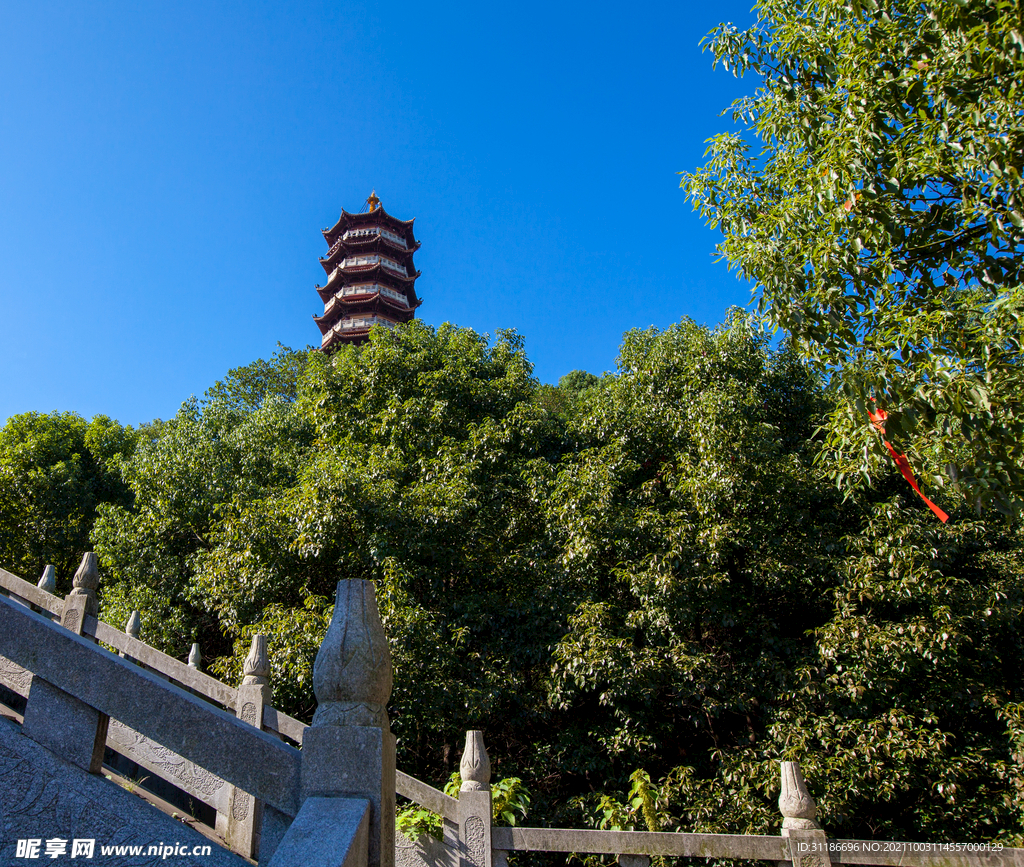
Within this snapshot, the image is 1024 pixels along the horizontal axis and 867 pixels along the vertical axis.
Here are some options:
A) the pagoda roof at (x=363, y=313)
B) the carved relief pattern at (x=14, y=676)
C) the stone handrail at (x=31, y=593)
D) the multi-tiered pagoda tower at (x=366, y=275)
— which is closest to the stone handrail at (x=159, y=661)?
the stone handrail at (x=31, y=593)

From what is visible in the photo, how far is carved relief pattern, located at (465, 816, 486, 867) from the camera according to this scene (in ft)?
18.9

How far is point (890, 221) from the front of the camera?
494 centimetres

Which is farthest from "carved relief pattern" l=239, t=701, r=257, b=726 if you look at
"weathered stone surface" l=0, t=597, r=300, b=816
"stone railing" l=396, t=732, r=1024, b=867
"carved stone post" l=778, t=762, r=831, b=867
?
"carved stone post" l=778, t=762, r=831, b=867

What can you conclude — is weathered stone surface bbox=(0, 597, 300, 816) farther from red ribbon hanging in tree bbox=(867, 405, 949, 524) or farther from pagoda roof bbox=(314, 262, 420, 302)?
pagoda roof bbox=(314, 262, 420, 302)

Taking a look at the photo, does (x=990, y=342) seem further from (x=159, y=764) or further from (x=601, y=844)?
(x=159, y=764)

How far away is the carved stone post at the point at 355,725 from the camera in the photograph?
2.57 metres

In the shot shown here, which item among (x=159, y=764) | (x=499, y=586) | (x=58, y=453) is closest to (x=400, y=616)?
(x=499, y=586)

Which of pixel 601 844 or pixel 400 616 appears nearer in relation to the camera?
pixel 601 844

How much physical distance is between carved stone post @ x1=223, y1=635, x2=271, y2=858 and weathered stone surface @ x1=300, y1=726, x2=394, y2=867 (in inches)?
138

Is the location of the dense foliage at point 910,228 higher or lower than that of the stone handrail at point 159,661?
higher

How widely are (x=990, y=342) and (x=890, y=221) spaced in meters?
1.14

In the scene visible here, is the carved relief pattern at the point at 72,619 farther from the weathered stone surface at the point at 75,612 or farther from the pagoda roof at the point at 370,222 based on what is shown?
the pagoda roof at the point at 370,222

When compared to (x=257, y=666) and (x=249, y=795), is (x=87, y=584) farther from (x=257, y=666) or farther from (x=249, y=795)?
(x=249, y=795)

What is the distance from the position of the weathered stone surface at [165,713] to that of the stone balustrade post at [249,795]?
10.9ft
